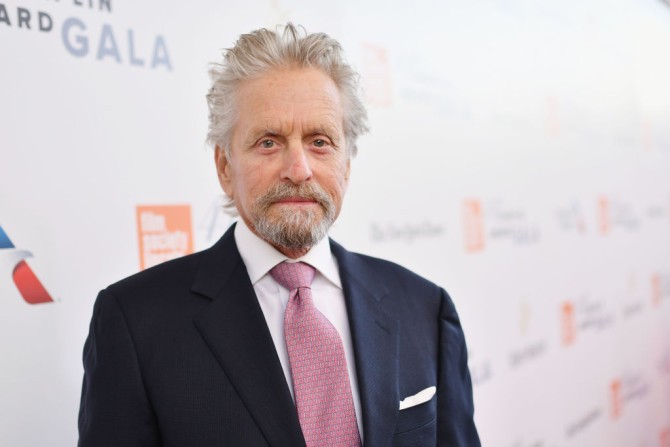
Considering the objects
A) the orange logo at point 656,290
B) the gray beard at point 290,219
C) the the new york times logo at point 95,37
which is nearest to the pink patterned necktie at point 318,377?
the gray beard at point 290,219

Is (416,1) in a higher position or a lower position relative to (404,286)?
higher

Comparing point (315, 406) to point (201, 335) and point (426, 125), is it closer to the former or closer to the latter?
point (201, 335)

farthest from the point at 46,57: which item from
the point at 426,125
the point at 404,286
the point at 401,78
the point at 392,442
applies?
→ the point at 426,125

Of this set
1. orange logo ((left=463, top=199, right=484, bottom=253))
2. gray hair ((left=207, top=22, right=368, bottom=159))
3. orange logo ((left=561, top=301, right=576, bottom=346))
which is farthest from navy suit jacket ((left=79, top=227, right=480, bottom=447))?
orange logo ((left=561, top=301, right=576, bottom=346))

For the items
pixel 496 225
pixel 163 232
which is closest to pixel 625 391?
pixel 496 225

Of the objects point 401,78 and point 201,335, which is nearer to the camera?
point 201,335

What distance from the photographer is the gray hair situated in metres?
1.16

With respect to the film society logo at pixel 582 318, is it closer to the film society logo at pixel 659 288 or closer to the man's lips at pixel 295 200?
the film society logo at pixel 659 288

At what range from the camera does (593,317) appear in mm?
3590

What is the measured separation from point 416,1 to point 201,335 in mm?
1762

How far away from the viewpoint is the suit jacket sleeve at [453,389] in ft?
4.11

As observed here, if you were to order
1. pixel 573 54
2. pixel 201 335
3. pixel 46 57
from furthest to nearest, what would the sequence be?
pixel 573 54, pixel 46 57, pixel 201 335

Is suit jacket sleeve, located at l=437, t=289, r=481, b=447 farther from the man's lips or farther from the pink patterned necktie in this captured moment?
the man's lips

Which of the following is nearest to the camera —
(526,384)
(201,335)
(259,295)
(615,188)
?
(201,335)
